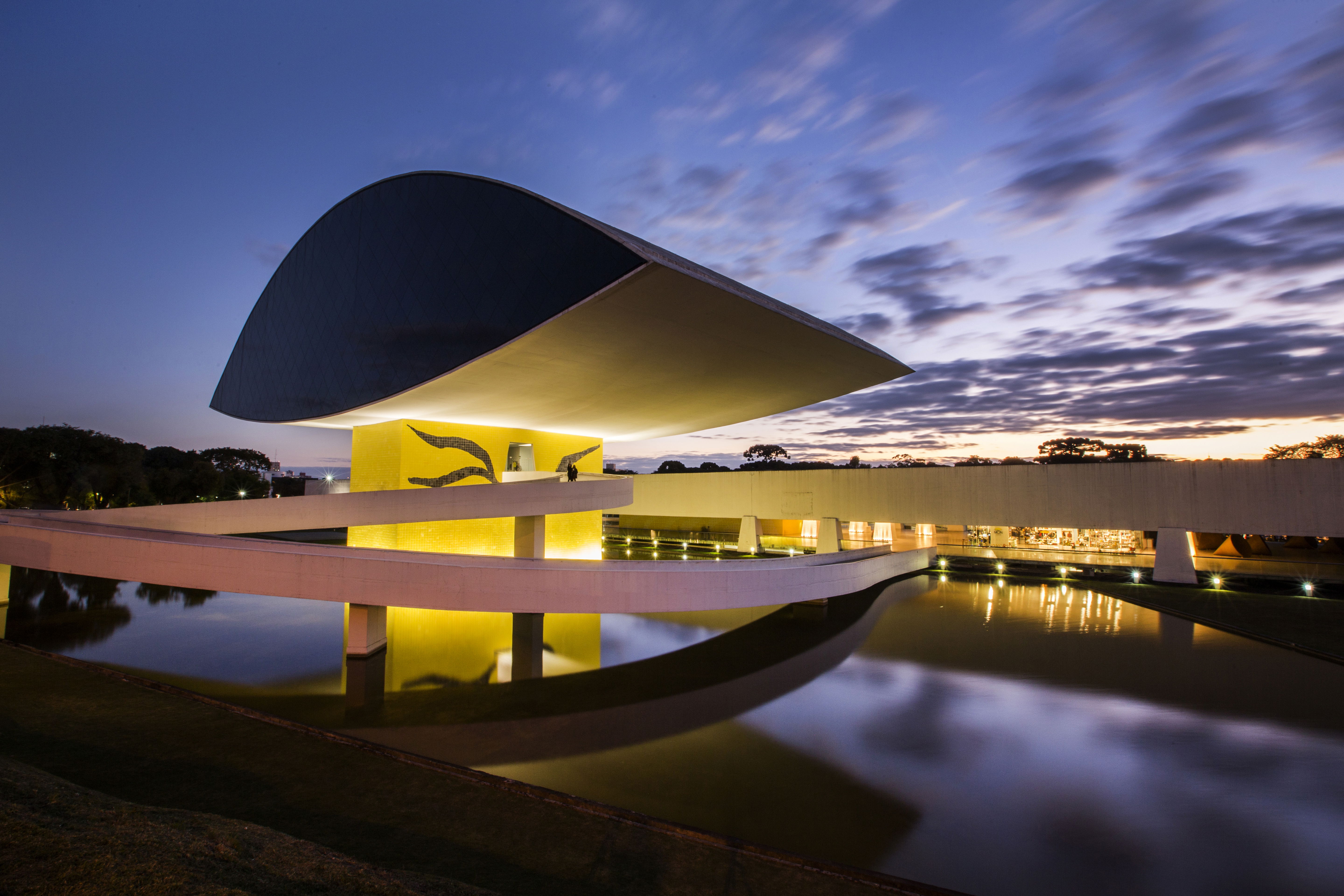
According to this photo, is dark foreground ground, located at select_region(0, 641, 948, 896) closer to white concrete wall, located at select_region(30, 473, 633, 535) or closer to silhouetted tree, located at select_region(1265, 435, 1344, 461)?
white concrete wall, located at select_region(30, 473, 633, 535)

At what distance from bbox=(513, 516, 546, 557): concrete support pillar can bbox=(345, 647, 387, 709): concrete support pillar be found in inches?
196

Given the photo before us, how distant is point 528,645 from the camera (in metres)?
14.7

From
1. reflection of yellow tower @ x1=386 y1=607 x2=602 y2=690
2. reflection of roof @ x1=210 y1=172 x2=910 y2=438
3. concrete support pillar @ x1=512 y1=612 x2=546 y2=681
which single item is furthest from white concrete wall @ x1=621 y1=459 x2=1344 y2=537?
concrete support pillar @ x1=512 y1=612 x2=546 y2=681

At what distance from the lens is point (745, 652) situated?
14.6 meters

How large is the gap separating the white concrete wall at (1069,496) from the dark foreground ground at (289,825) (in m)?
24.7

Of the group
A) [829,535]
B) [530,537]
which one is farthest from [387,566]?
[829,535]

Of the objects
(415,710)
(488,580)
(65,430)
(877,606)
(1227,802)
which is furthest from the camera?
(65,430)

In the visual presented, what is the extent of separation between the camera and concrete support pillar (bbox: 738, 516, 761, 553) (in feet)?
107

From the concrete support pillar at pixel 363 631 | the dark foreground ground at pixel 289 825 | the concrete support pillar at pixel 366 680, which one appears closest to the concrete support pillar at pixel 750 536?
the concrete support pillar at pixel 363 631

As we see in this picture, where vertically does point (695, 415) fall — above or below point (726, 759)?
above

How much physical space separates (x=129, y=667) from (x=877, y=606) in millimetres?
20112

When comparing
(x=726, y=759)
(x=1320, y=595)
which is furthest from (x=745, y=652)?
(x=1320, y=595)

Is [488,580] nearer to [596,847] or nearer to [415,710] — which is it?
[415,710]

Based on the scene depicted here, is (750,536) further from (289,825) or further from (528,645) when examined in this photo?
(289,825)
